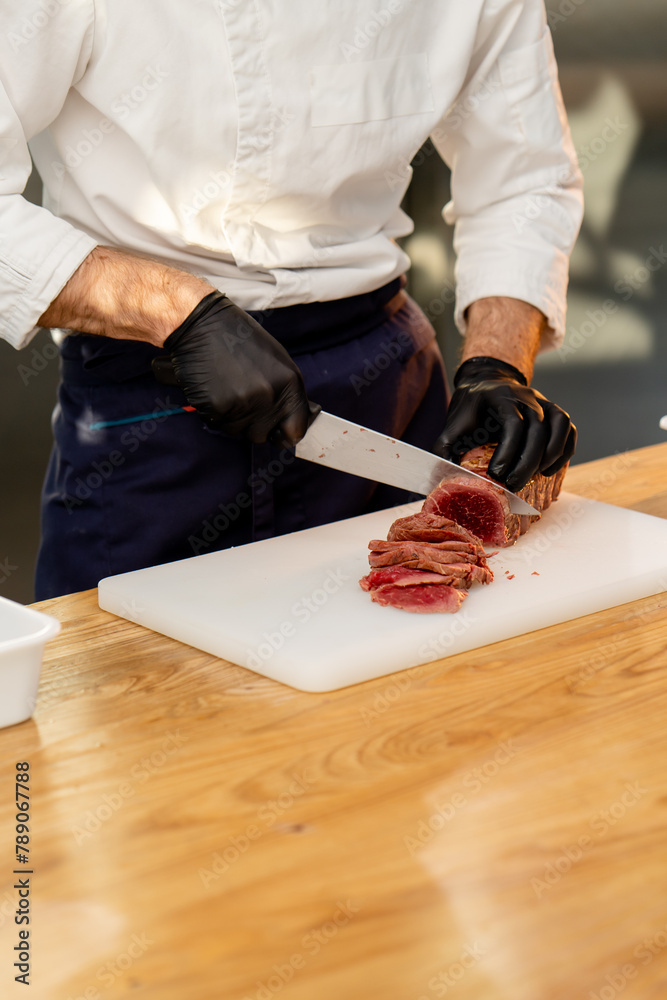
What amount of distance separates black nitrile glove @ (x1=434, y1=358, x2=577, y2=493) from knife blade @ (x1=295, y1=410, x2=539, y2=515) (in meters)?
0.06

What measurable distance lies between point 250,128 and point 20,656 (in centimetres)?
105

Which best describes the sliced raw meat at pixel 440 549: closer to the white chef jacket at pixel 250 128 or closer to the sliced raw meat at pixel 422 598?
the sliced raw meat at pixel 422 598

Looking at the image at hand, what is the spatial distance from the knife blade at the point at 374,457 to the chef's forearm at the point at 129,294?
0.28 meters

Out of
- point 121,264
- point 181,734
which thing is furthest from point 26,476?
point 181,734

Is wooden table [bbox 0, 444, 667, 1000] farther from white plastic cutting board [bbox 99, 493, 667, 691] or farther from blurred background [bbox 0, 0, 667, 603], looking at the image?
blurred background [bbox 0, 0, 667, 603]

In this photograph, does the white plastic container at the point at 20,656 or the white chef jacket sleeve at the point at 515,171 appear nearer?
the white plastic container at the point at 20,656

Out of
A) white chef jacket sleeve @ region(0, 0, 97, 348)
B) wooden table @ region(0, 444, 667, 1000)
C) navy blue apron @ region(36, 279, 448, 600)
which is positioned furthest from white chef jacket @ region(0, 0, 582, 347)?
wooden table @ region(0, 444, 667, 1000)

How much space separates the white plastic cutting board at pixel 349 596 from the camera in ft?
4.25

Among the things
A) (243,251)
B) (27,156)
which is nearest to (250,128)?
(243,251)

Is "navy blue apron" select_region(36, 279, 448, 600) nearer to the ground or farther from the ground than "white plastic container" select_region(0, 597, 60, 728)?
nearer to the ground

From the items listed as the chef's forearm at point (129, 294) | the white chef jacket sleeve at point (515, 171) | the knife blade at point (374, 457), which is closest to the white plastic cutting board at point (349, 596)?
the knife blade at point (374, 457)

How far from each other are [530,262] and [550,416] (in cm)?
48

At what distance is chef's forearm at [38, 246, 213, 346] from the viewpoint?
1612 millimetres

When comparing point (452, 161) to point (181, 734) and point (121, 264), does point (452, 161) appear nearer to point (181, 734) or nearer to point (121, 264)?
point (121, 264)
